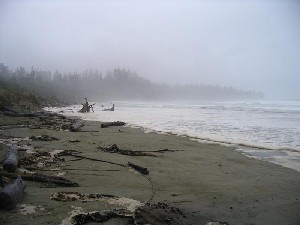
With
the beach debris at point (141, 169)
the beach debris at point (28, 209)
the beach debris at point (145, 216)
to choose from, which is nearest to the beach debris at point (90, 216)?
the beach debris at point (145, 216)

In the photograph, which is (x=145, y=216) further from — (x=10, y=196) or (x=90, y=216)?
(x=10, y=196)

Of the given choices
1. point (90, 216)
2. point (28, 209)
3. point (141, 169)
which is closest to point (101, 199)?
point (90, 216)

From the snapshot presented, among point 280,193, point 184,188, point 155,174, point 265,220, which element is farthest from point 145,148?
point 265,220

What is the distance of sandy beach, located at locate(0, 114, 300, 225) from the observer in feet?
16.0

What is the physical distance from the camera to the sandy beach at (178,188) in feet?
16.0

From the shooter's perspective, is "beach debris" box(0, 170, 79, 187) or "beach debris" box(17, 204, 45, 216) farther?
"beach debris" box(0, 170, 79, 187)

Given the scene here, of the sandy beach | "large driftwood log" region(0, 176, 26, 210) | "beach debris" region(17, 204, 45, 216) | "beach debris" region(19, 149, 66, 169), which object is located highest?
"large driftwood log" region(0, 176, 26, 210)

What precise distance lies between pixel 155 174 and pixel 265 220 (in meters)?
3.50

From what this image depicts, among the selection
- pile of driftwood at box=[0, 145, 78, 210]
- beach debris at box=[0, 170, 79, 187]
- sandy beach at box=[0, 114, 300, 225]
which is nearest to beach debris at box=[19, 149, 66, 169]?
pile of driftwood at box=[0, 145, 78, 210]

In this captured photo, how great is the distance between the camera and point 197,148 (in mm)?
12164

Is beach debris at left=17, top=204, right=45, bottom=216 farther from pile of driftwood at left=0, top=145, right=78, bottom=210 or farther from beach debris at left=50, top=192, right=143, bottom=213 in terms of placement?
beach debris at left=50, top=192, right=143, bottom=213

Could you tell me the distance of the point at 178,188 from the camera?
6.57 meters

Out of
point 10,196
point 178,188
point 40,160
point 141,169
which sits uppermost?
point 10,196

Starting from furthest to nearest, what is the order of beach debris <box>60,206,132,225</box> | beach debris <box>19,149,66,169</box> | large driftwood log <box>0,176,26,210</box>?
beach debris <box>19,149,66,169</box>, large driftwood log <box>0,176,26,210</box>, beach debris <box>60,206,132,225</box>
